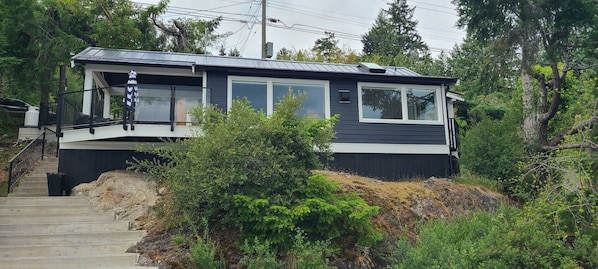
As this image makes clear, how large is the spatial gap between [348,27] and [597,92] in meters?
22.9

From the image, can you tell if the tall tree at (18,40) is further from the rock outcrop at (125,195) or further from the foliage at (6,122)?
the rock outcrop at (125,195)

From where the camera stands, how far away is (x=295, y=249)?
19.9 ft

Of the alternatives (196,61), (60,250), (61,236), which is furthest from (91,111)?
(60,250)

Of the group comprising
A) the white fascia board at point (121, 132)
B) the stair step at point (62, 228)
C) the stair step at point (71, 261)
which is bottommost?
the stair step at point (71, 261)

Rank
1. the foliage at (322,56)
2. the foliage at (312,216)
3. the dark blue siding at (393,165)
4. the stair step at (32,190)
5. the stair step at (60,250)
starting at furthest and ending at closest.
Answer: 1. the foliage at (322,56)
2. the dark blue siding at (393,165)
3. the stair step at (32,190)
4. the stair step at (60,250)
5. the foliage at (312,216)

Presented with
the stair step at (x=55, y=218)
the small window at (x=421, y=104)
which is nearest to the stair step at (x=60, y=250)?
the stair step at (x=55, y=218)

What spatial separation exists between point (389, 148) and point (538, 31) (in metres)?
5.02

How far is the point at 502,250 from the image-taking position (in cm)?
602

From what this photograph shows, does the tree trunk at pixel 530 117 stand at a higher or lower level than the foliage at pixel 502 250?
higher

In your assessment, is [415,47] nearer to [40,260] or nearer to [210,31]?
[210,31]

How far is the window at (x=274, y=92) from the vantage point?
34.7 feet

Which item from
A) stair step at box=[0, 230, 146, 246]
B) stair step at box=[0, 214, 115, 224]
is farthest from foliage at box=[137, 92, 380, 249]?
stair step at box=[0, 214, 115, 224]

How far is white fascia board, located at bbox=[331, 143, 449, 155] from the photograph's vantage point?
10.7 meters

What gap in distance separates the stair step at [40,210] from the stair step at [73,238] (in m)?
0.98
